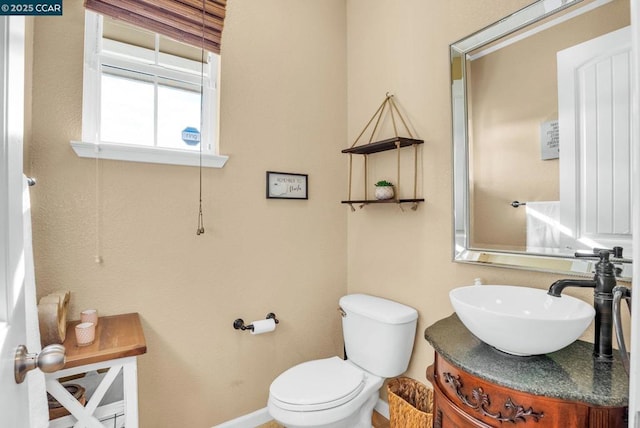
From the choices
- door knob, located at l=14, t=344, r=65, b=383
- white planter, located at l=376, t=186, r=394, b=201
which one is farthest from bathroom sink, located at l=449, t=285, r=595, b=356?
door knob, located at l=14, t=344, r=65, b=383

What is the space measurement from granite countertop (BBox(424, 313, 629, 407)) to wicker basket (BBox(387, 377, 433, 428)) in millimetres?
699

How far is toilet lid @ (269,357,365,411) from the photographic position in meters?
1.43

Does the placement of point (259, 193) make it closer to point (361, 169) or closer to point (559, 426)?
point (361, 169)

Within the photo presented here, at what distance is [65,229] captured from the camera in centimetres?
145

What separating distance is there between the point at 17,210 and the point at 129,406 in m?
0.95

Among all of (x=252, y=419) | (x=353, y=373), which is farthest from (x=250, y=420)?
(x=353, y=373)

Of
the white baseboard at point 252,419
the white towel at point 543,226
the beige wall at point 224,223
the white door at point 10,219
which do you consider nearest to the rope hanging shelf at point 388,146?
the beige wall at point 224,223

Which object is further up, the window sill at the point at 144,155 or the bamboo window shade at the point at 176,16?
the bamboo window shade at the point at 176,16

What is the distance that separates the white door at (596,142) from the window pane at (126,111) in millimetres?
1877

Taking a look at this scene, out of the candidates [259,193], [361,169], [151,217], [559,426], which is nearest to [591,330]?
[559,426]

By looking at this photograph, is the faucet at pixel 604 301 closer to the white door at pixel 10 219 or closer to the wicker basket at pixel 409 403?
the wicker basket at pixel 409 403

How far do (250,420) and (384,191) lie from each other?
153cm

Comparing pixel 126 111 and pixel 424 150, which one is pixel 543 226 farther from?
pixel 126 111

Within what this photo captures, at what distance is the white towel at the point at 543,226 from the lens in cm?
129
